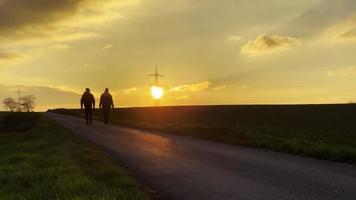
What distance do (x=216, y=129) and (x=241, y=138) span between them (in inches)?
113

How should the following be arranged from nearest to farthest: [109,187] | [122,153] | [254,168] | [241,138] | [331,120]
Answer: [109,187] < [254,168] < [122,153] < [241,138] < [331,120]

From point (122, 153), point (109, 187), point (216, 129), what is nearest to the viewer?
point (109, 187)

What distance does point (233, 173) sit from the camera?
12.7m

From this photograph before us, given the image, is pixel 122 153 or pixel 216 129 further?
pixel 216 129

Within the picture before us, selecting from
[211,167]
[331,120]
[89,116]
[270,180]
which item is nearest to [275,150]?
[211,167]

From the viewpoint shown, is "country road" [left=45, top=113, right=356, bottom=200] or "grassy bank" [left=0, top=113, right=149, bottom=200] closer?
"grassy bank" [left=0, top=113, right=149, bottom=200]

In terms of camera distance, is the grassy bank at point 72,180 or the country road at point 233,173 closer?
the grassy bank at point 72,180

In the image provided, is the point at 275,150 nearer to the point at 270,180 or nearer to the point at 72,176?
the point at 270,180

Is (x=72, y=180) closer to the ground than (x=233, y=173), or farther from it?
farther from it

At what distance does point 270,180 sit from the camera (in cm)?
1155

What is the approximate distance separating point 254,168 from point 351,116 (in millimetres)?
47628

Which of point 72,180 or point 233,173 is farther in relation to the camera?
point 233,173

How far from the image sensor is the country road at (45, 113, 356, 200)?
33.4 feet

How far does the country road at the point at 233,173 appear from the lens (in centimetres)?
1020
